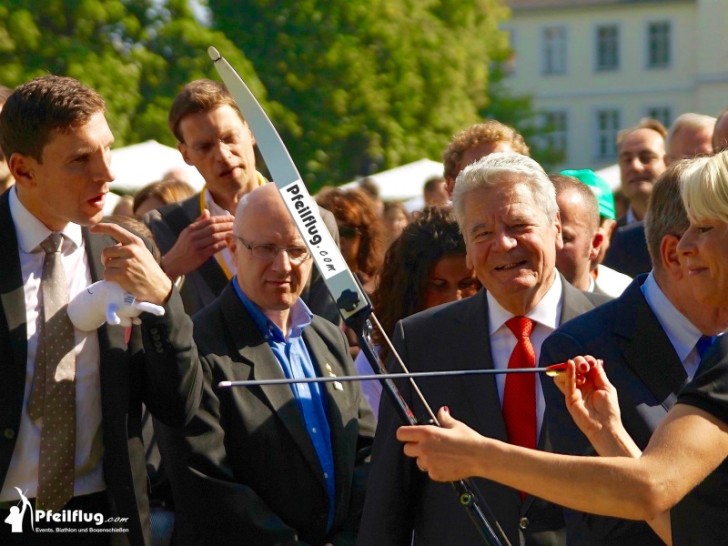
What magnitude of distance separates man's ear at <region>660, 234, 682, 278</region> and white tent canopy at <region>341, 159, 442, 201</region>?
13.9 m

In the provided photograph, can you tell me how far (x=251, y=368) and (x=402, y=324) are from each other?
0.62 meters

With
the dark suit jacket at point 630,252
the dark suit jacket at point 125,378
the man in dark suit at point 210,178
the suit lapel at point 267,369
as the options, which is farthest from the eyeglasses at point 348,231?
the dark suit jacket at point 125,378

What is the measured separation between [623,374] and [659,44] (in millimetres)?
62303

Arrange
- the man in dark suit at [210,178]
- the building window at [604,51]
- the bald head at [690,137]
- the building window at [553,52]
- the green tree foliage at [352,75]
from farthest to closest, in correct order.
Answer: the building window at [553,52]
the building window at [604,51]
the green tree foliage at [352,75]
the bald head at [690,137]
the man in dark suit at [210,178]

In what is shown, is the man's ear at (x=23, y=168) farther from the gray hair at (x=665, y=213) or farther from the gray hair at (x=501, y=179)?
the gray hair at (x=665, y=213)

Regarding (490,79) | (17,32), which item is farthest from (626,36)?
(17,32)

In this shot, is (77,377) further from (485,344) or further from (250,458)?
(485,344)

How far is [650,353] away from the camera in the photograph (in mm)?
4195

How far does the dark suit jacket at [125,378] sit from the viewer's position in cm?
446

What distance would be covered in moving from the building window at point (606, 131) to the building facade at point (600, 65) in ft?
0.15

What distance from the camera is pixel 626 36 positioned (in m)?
64.6

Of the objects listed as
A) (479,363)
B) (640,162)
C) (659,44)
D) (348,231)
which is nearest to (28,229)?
(479,363)

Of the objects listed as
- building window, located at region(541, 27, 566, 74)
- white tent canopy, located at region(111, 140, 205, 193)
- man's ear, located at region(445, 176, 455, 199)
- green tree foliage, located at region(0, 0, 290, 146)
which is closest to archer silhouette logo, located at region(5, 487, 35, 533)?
man's ear, located at region(445, 176, 455, 199)

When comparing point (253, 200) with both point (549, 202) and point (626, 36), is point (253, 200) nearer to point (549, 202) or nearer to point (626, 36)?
point (549, 202)
